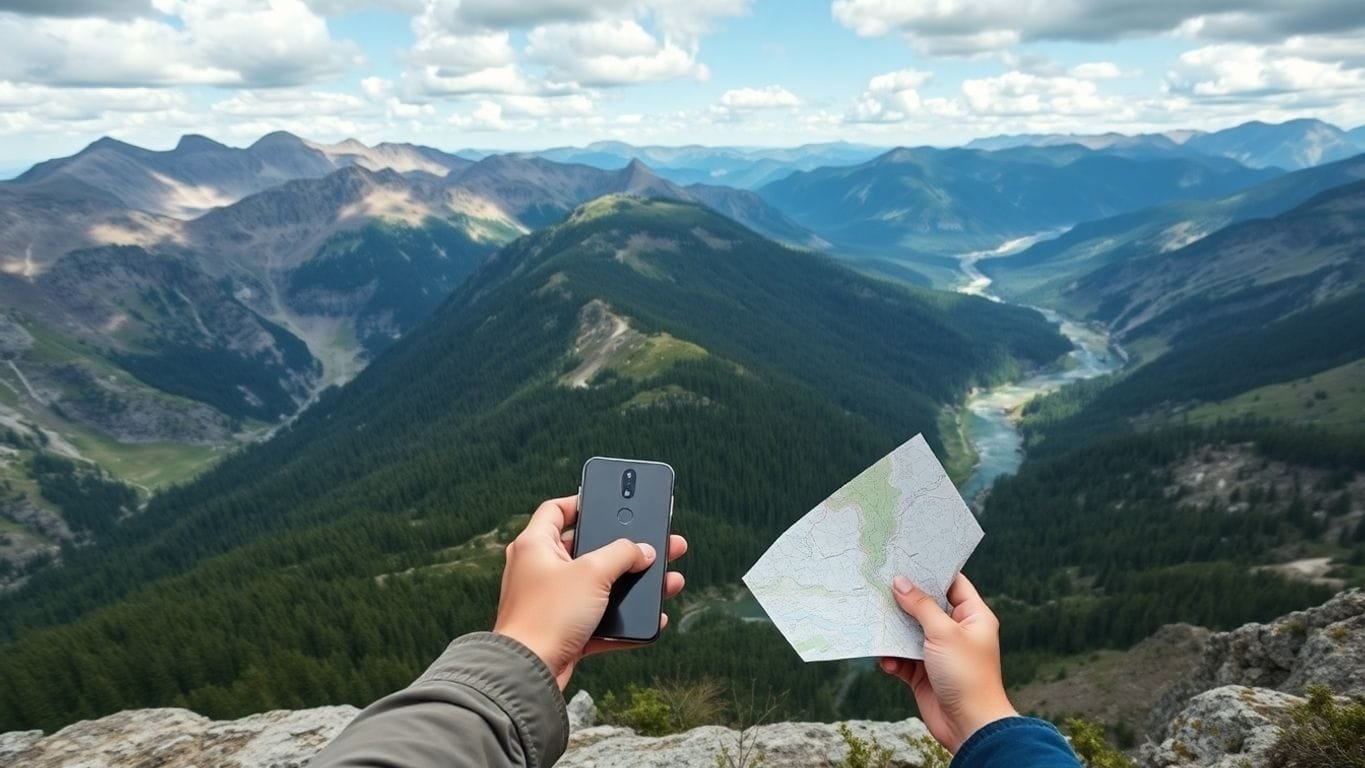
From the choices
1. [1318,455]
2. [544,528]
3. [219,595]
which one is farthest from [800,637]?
[1318,455]

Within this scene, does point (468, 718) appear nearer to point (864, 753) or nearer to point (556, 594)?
point (556, 594)

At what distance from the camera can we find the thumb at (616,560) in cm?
670

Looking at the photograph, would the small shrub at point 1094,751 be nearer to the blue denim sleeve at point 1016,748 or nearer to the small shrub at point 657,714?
the small shrub at point 657,714

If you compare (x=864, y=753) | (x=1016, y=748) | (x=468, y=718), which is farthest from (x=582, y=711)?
(x=468, y=718)

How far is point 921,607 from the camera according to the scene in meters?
7.35

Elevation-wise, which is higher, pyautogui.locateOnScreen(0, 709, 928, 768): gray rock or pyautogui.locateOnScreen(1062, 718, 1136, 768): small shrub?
pyautogui.locateOnScreen(0, 709, 928, 768): gray rock

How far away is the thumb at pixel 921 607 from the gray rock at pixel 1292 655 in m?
19.0

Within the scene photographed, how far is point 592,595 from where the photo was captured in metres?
6.48

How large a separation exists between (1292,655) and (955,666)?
28.9 m

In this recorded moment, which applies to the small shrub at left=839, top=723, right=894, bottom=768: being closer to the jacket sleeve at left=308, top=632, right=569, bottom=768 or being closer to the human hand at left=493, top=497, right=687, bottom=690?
the human hand at left=493, top=497, right=687, bottom=690

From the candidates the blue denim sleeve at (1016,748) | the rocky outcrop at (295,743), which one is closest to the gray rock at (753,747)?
the rocky outcrop at (295,743)

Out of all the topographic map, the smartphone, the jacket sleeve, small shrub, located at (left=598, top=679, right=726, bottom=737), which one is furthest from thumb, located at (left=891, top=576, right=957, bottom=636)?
small shrub, located at (left=598, top=679, right=726, bottom=737)

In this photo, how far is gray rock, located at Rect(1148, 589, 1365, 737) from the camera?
20.5m

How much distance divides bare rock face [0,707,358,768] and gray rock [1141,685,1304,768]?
21002 mm
